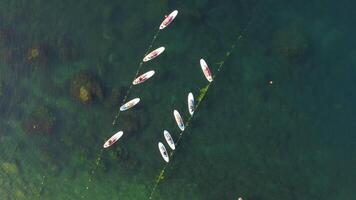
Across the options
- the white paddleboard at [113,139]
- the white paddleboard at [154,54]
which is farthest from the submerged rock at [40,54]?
the white paddleboard at [154,54]

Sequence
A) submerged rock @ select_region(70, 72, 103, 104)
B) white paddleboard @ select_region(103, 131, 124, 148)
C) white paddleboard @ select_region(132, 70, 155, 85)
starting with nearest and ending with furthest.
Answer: white paddleboard @ select_region(132, 70, 155, 85) < white paddleboard @ select_region(103, 131, 124, 148) < submerged rock @ select_region(70, 72, 103, 104)

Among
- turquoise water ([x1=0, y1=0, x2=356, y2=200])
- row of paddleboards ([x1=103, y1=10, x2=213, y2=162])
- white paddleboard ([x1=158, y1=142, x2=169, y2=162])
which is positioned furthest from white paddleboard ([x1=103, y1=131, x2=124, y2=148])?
white paddleboard ([x1=158, y1=142, x2=169, y2=162])

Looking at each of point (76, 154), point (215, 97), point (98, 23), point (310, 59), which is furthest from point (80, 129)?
point (310, 59)

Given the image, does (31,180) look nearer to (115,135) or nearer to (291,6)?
(115,135)

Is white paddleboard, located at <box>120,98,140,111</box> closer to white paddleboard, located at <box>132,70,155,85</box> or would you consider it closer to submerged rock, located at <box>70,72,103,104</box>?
white paddleboard, located at <box>132,70,155,85</box>

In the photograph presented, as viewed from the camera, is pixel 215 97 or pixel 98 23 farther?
pixel 98 23
